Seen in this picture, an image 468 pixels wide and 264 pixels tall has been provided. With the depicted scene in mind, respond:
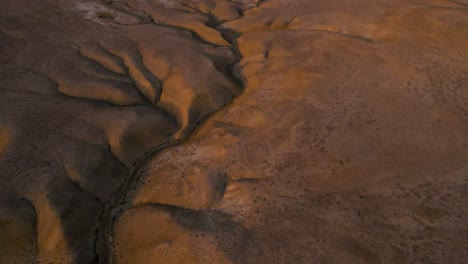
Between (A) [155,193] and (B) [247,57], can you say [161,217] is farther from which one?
(B) [247,57]

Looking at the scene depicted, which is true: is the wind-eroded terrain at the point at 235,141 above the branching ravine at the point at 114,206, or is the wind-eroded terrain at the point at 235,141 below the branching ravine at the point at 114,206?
above

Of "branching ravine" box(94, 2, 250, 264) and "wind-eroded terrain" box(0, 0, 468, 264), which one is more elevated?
"wind-eroded terrain" box(0, 0, 468, 264)

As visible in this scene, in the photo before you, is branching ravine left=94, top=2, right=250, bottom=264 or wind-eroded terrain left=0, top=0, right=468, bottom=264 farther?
branching ravine left=94, top=2, right=250, bottom=264

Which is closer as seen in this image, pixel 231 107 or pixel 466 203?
pixel 466 203

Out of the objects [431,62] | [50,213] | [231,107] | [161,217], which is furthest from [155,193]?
[431,62]

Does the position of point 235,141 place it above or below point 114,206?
above

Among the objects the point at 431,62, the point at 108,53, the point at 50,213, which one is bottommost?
the point at 50,213

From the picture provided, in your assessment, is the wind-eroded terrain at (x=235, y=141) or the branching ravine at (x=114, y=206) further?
the branching ravine at (x=114, y=206)

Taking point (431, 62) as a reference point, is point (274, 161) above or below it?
below
